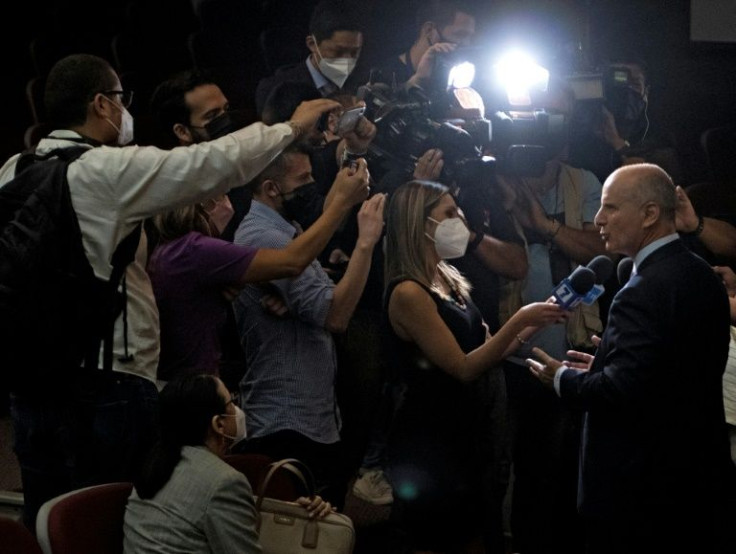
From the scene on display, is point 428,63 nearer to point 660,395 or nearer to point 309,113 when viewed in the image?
point 309,113

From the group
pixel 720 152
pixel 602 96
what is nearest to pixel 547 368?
pixel 602 96

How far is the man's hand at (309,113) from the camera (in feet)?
8.13

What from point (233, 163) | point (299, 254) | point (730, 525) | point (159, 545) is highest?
point (233, 163)

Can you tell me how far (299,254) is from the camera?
2516mm

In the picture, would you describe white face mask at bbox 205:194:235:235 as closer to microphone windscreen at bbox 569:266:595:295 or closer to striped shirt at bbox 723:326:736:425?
microphone windscreen at bbox 569:266:595:295

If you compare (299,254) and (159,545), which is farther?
(299,254)

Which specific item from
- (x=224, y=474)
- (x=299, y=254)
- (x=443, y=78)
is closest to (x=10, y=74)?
(x=443, y=78)

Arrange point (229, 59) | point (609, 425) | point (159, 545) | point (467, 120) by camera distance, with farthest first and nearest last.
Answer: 1. point (229, 59)
2. point (467, 120)
3. point (609, 425)
4. point (159, 545)

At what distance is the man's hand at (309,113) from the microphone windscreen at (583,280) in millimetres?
683

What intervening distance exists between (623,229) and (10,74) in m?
3.65

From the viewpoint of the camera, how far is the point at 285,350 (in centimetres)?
279

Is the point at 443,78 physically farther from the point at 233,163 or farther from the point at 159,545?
the point at 159,545

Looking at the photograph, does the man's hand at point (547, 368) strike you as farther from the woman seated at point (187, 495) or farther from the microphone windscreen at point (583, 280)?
the woman seated at point (187, 495)

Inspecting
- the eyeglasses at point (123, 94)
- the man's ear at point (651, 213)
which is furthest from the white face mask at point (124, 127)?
the man's ear at point (651, 213)
